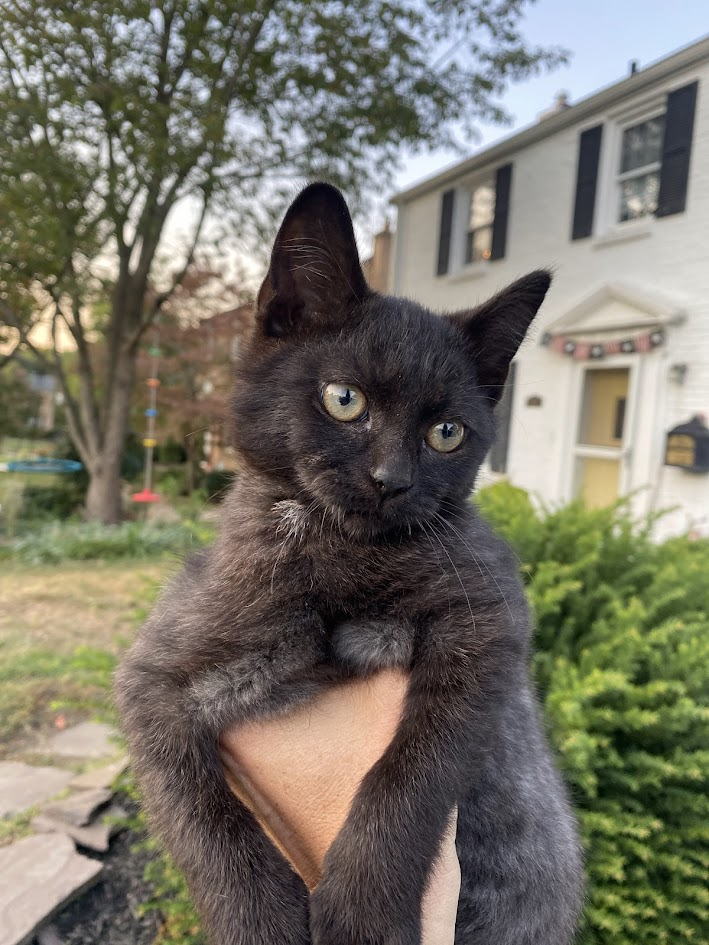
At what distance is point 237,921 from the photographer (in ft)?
3.98

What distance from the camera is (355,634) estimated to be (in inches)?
52.1

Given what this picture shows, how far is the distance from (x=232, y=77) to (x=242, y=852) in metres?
8.54

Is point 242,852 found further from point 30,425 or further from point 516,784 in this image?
point 30,425

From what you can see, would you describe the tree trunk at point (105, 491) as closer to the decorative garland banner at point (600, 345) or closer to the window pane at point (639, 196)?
the decorative garland banner at point (600, 345)

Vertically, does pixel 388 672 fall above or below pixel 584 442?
below

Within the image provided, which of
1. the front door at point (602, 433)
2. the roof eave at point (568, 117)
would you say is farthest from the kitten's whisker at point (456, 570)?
the roof eave at point (568, 117)

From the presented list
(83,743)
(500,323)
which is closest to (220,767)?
(500,323)

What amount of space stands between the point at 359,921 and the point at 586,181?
8774 mm

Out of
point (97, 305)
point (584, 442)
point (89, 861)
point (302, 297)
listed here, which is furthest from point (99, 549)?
point (302, 297)

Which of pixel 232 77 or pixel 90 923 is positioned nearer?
pixel 90 923

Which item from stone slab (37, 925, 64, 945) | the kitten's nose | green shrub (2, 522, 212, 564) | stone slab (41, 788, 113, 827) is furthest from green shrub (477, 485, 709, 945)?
green shrub (2, 522, 212, 564)

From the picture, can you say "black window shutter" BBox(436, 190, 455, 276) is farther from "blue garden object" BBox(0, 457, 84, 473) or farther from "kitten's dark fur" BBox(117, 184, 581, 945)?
"kitten's dark fur" BBox(117, 184, 581, 945)

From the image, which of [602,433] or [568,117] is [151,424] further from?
[568,117]

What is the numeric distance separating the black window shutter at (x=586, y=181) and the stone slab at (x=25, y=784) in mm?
8110
